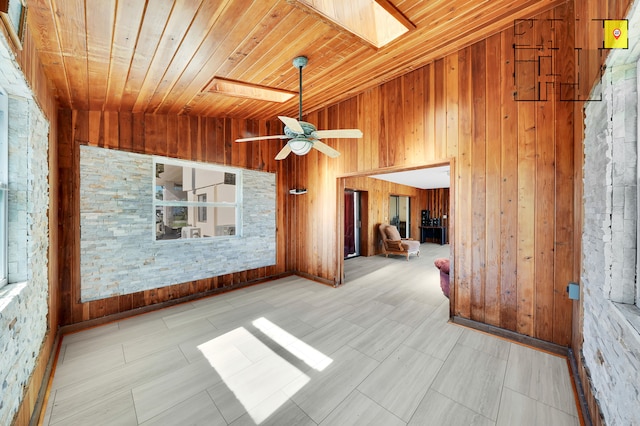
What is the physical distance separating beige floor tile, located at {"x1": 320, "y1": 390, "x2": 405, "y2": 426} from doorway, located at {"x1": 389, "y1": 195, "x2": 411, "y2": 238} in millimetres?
7617

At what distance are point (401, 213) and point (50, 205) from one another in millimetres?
9500

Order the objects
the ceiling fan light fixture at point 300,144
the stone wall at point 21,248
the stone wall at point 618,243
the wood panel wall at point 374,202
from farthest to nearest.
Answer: the wood panel wall at point 374,202 → the ceiling fan light fixture at point 300,144 → the stone wall at point 21,248 → the stone wall at point 618,243

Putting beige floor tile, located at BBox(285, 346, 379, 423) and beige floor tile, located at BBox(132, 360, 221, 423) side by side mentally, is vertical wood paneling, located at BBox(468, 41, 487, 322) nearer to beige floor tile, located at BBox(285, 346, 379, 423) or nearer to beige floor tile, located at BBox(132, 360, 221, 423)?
beige floor tile, located at BBox(285, 346, 379, 423)

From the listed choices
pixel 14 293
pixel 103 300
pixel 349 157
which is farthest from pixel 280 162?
pixel 14 293

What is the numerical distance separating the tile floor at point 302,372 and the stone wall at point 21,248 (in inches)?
21.1

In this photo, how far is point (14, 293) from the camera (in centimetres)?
133

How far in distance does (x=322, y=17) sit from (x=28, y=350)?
A: 3150 millimetres

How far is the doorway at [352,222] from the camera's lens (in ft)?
23.5

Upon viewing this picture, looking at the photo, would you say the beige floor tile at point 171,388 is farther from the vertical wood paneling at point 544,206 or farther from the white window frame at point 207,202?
the vertical wood paneling at point 544,206

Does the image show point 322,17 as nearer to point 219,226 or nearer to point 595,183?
point 595,183

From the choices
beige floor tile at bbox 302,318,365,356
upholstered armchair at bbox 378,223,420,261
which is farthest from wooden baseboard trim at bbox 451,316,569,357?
upholstered armchair at bbox 378,223,420,261

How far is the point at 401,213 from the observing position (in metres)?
9.67

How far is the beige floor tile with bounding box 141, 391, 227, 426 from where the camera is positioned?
1516mm

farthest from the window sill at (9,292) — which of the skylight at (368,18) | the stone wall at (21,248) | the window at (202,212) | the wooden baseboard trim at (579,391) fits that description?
the wooden baseboard trim at (579,391)
